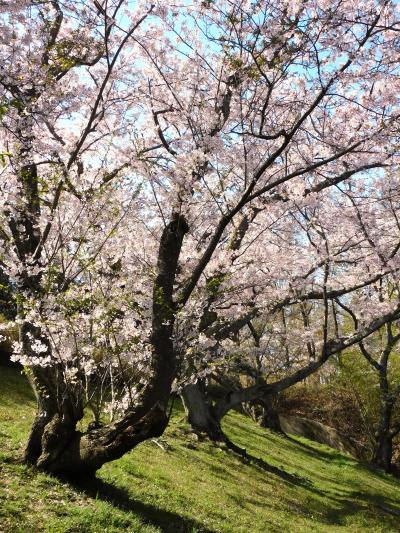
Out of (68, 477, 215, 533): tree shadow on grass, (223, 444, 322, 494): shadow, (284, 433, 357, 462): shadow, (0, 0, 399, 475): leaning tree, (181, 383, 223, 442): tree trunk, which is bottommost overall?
→ (68, 477, 215, 533): tree shadow on grass

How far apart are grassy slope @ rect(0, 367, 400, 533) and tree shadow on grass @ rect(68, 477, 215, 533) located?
2 cm

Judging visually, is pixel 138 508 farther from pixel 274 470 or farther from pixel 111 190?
pixel 274 470

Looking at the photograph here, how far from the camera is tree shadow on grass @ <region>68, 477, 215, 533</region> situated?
616 cm

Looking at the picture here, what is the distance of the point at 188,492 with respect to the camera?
8.23m

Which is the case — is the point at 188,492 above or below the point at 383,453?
below

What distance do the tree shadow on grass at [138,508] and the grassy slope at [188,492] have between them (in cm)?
2

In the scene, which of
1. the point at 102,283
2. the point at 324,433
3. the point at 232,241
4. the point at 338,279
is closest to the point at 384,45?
the point at 232,241

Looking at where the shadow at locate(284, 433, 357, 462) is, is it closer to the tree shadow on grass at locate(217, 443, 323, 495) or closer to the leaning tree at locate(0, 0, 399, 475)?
the tree shadow on grass at locate(217, 443, 323, 495)

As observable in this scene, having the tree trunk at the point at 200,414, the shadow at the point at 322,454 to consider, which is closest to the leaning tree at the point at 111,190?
the tree trunk at the point at 200,414

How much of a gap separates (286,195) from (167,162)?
287 cm

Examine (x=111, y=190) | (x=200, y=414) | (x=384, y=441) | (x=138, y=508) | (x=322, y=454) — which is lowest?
(x=138, y=508)

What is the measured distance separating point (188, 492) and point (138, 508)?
199 cm

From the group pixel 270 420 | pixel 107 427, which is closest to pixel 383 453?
pixel 270 420

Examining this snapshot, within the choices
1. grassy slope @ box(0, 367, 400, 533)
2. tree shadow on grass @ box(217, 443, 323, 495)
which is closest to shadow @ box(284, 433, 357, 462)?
grassy slope @ box(0, 367, 400, 533)
